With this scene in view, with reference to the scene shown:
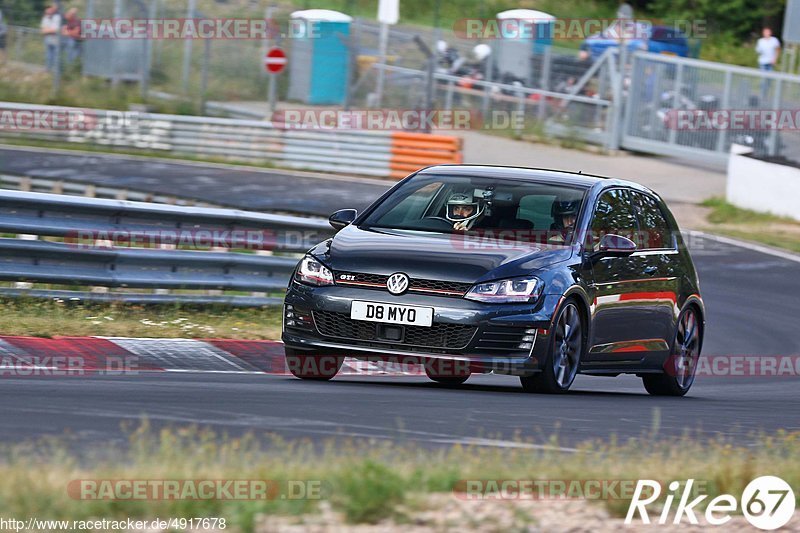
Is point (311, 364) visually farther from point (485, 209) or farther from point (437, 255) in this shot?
point (485, 209)

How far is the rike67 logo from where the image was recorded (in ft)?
17.7

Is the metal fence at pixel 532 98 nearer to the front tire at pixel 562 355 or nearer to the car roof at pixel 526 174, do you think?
the car roof at pixel 526 174

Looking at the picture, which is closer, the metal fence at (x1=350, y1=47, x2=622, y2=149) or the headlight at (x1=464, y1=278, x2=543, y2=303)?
the headlight at (x1=464, y1=278, x2=543, y2=303)

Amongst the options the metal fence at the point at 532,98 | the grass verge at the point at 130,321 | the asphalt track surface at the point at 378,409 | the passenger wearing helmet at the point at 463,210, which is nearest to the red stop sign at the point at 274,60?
the metal fence at the point at 532,98

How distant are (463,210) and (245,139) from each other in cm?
2034

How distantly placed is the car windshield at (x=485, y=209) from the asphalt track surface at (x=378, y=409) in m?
1.06

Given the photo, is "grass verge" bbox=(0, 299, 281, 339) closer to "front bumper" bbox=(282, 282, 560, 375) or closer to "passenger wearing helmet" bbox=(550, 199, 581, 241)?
"front bumper" bbox=(282, 282, 560, 375)

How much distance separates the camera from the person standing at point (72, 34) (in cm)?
3269

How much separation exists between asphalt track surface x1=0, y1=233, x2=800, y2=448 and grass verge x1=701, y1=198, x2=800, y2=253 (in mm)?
10924

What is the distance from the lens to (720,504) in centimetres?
561

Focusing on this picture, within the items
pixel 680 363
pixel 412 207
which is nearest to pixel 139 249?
pixel 412 207

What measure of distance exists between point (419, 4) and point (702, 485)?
149ft

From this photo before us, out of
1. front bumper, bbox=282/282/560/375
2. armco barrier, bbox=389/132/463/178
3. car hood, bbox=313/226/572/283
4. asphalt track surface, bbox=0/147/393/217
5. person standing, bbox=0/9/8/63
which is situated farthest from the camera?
person standing, bbox=0/9/8/63

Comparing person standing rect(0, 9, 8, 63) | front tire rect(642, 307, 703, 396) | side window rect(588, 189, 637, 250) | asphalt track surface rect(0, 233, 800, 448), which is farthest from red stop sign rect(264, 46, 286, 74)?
side window rect(588, 189, 637, 250)
